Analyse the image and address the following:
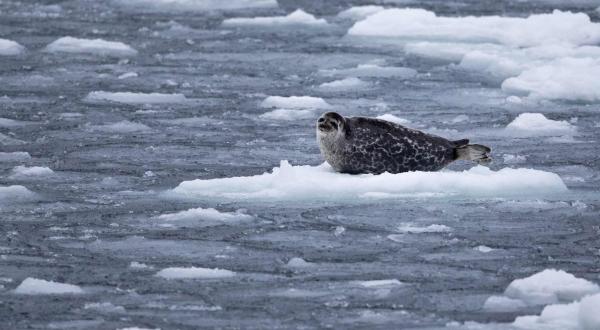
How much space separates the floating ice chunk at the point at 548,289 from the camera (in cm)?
618

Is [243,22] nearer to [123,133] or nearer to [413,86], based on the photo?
[413,86]

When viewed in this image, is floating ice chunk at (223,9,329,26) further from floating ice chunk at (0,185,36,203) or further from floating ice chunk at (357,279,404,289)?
floating ice chunk at (357,279,404,289)

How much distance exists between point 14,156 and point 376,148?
2679mm

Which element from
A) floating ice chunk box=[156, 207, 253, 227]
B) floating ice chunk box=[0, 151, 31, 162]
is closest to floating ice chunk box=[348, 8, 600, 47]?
floating ice chunk box=[0, 151, 31, 162]

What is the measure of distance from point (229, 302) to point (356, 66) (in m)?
8.09

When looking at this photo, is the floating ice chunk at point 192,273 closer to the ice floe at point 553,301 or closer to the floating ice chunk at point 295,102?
the ice floe at point 553,301

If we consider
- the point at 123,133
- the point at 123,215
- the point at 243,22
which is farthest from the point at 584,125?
the point at 243,22

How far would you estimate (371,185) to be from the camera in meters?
8.35

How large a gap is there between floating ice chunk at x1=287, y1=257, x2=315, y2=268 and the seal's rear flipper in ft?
7.94

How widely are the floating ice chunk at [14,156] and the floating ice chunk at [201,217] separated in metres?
2.11

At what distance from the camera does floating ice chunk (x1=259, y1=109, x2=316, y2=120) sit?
37.6 feet

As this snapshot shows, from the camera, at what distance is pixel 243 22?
17.0 meters

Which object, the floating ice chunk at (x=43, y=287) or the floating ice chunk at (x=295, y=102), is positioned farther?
the floating ice chunk at (x=295, y=102)

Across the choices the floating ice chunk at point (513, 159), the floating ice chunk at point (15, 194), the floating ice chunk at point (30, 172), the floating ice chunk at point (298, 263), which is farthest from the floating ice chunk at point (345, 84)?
the floating ice chunk at point (298, 263)
